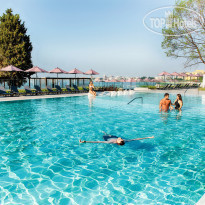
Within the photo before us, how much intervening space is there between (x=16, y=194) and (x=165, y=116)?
967 cm

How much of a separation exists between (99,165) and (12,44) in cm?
2744

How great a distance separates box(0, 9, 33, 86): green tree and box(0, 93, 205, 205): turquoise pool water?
1998cm

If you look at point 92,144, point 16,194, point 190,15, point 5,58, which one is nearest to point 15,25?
point 5,58

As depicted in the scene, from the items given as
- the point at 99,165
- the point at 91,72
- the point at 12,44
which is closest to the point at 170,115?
the point at 99,165

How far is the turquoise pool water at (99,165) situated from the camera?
13.5 feet

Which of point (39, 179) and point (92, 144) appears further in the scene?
point (92, 144)

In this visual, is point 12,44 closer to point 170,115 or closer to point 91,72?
point 91,72

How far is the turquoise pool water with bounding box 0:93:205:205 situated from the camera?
410 centimetres

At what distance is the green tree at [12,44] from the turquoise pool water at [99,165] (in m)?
20.0

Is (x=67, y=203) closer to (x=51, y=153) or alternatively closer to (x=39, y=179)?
(x=39, y=179)

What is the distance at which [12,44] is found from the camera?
27750 millimetres

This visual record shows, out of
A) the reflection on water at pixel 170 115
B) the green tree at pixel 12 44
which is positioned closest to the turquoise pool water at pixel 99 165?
the reflection on water at pixel 170 115

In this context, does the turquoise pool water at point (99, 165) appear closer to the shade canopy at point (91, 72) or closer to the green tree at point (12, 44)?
the shade canopy at point (91, 72)

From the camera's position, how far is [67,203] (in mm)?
3875
